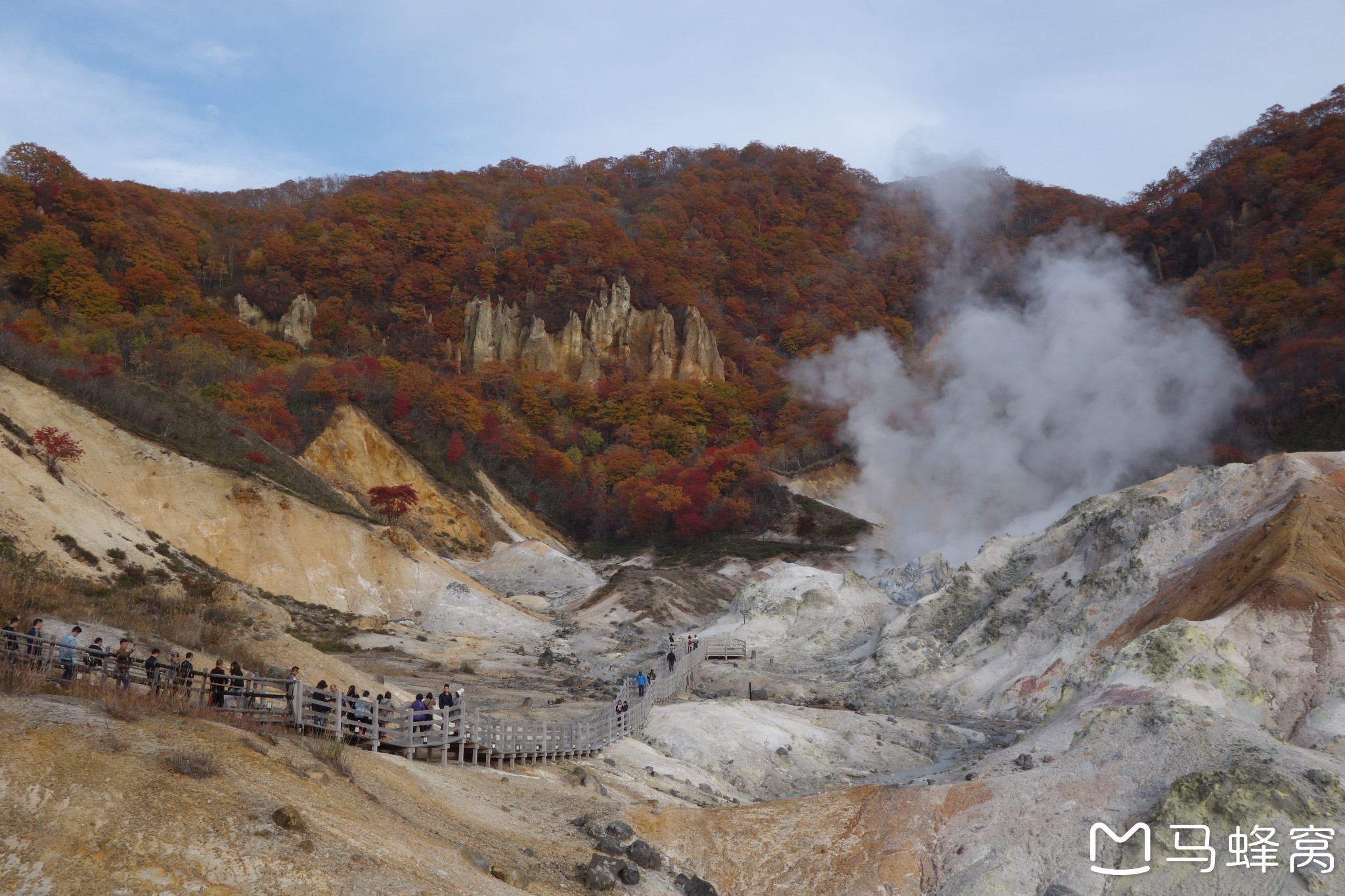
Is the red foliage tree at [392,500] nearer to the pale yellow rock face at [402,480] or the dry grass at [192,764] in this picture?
the pale yellow rock face at [402,480]

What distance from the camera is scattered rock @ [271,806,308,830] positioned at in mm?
9883

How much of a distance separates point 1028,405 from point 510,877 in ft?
232

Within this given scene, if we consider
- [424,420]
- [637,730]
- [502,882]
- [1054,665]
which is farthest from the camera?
[424,420]

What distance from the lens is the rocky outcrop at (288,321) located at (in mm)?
85000

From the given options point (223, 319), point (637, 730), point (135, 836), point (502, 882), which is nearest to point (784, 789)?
point (637, 730)

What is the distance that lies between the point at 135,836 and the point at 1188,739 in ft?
45.6

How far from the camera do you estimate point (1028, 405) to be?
247ft

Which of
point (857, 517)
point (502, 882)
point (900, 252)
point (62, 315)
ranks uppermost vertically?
point (900, 252)

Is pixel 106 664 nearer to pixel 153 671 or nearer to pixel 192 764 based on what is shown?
pixel 153 671

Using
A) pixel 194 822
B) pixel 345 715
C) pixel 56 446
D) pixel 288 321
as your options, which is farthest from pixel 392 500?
pixel 194 822

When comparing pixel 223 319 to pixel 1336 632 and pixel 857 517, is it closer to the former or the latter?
pixel 857 517

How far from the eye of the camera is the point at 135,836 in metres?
8.95

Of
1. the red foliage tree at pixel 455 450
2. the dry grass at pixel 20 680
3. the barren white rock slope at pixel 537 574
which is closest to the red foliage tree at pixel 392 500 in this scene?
the barren white rock slope at pixel 537 574

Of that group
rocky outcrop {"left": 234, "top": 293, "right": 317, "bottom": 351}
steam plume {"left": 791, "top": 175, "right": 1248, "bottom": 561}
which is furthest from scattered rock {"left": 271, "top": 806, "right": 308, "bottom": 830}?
rocky outcrop {"left": 234, "top": 293, "right": 317, "bottom": 351}
